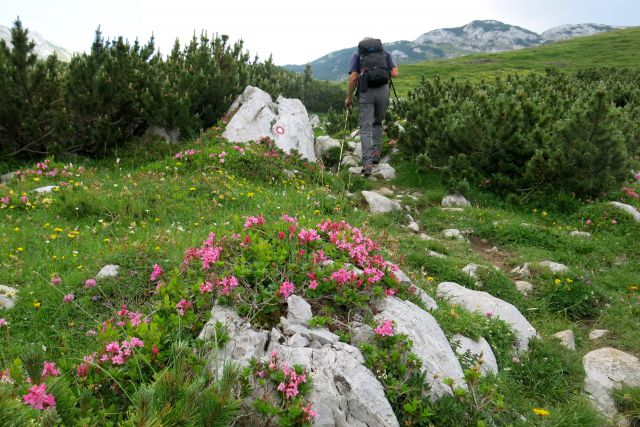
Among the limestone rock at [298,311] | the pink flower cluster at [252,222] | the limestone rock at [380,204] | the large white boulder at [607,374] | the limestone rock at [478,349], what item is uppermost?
the pink flower cluster at [252,222]

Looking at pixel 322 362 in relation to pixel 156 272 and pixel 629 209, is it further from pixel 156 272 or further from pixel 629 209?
pixel 629 209

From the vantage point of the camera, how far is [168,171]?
10.0 meters

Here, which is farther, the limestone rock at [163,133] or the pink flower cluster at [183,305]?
the limestone rock at [163,133]

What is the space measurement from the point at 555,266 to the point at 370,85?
6.73m

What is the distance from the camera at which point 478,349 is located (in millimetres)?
4910

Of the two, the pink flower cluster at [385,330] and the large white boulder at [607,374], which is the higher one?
the pink flower cluster at [385,330]

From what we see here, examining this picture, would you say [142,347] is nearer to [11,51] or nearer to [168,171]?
[168,171]

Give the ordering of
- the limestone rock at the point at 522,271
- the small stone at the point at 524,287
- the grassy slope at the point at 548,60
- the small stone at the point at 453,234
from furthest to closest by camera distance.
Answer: the grassy slope at the point at 548,60 < the small stone at the point at 453,234 < the limestone rock at the point at 522,271 < the small stone at the point at 524,287

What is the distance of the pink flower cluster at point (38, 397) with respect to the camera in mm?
2125

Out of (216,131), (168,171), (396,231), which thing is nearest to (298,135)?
(216,131)

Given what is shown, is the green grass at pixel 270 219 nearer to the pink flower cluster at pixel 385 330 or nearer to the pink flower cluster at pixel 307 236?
the pink flower cluster at pixel 307 236

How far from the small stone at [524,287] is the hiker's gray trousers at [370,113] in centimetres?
628

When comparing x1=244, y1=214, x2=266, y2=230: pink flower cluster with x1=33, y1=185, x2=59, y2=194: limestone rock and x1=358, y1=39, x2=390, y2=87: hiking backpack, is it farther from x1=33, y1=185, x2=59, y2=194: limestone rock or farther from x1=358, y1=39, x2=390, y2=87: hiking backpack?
x1=358, y1=39, x2=390, y2=87: hiking backpack

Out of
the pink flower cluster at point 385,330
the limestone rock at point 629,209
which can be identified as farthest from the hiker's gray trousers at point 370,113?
the pink flower cluster at point 385,330
